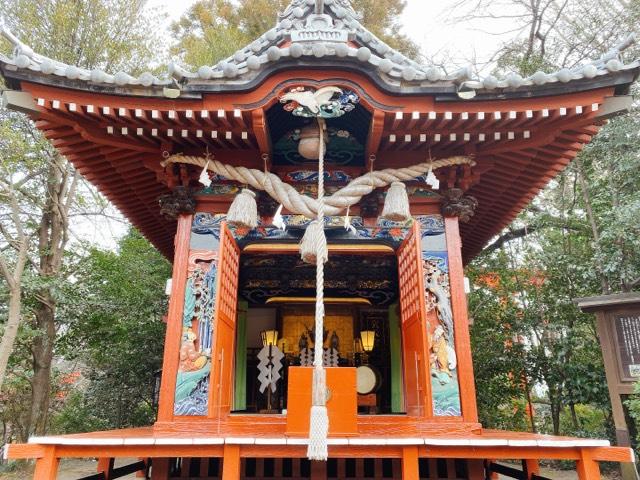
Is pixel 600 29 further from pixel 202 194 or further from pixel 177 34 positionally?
pixel 177 34

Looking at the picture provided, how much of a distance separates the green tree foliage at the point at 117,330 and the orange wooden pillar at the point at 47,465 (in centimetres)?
738

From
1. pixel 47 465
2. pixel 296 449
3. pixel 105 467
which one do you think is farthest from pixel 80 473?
pixel 296 449

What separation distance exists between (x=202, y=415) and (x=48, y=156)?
8956 mm

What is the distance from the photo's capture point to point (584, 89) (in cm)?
402

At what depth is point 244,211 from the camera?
4.43 m

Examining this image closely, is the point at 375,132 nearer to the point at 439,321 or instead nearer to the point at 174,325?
the point at 439,321

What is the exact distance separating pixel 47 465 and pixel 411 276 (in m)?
3.40

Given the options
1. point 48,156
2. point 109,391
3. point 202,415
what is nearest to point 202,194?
point 202,415

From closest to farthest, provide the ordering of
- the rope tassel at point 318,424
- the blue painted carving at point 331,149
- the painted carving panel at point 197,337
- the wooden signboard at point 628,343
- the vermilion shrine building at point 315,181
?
1. the rope tassel at point 318,424
2. the vermilion shrine building at point 315,181
3. the painted carving panel at point 197,337
4. the blue painted carving at point 331,149
5. the wooden signboard at point 628,343

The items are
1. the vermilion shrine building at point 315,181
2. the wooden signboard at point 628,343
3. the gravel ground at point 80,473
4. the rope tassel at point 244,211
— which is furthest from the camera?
the gravel ground at point 80,473

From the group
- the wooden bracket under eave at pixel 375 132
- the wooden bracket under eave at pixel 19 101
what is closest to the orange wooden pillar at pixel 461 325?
the wooden bracket under eave at pixel 375 132

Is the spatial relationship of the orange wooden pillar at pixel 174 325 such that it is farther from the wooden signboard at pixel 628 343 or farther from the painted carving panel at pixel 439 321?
Answer: the wooden signboard at pixel 628 343

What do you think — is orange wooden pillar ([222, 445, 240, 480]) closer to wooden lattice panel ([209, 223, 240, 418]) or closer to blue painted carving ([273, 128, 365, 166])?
wooden lattice panel ([209, 223, 240, 418])

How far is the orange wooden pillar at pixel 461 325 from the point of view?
169 inches
